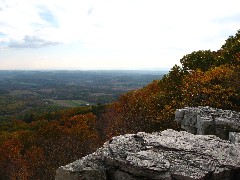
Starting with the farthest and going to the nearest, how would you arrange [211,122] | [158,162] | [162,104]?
[162,104]
[211,122]
[158,162]

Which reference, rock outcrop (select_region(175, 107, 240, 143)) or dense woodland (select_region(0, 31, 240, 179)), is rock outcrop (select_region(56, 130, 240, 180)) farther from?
dense woodland (select_region(0, 31, 240, 179))

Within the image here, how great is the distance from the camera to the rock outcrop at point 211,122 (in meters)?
21.0

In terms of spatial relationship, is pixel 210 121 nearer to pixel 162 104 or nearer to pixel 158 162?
pixel 158 162

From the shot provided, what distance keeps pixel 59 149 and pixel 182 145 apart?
117ft

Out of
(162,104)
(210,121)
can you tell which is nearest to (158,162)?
(210,121)

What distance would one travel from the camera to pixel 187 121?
2425cm

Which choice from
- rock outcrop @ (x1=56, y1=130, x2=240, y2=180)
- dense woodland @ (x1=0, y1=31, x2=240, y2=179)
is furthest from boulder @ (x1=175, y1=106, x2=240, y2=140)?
dense woodland @ (x1=0, y1=31, x2=240, y2=179)

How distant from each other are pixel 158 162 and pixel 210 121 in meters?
8.85

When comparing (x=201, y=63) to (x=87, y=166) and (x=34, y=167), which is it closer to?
(x=34, y=167)

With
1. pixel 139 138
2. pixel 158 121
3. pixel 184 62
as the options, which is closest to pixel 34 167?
pixel 158 121

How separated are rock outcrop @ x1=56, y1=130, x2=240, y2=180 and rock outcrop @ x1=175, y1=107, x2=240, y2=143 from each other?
408cm

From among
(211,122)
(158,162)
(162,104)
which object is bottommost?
(162,104)

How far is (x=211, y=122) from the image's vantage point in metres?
21.4

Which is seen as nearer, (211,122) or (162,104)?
(211,122)
